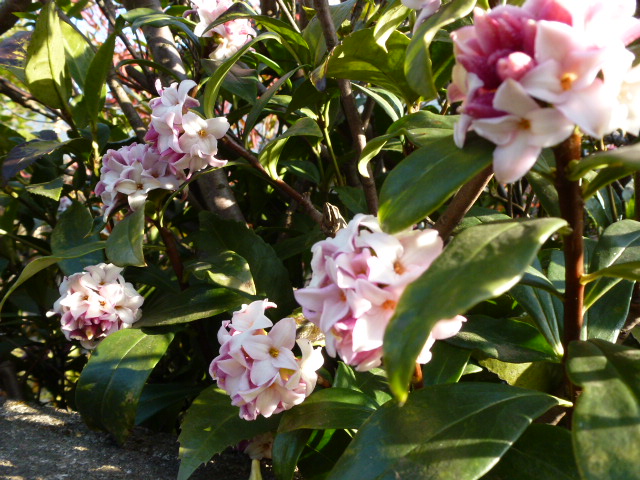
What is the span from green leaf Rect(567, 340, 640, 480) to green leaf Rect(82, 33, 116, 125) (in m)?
1.13

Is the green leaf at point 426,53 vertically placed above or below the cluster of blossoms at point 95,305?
above

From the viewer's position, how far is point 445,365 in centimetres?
95

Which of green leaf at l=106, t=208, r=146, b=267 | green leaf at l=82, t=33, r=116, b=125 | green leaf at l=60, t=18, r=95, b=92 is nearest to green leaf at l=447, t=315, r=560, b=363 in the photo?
green leaf at l=106, t=208, r=146, b=267

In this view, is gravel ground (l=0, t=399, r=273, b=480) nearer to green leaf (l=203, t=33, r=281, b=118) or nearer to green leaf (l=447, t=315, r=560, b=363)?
green leaf (l=447, t=315, r=560, b=363)

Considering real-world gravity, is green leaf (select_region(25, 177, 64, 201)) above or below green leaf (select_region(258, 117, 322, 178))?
below

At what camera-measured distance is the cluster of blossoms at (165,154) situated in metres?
1.14

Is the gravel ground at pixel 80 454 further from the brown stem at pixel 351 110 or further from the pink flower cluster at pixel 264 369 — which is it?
the brown stem at pixel 351 110

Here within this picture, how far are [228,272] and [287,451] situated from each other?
0.40 meters

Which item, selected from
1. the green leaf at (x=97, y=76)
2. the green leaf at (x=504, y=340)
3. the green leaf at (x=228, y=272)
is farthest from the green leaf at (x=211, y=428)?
the green leaf at (x=97, y=76)

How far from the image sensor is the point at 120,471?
1090mm

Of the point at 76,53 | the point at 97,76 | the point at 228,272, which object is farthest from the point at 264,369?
the point at 76,53

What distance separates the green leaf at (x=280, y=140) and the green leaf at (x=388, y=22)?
0.65ft

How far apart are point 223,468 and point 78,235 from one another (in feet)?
1.95

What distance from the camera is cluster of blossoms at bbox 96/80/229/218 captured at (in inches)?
44.8
